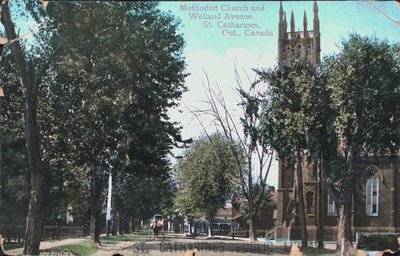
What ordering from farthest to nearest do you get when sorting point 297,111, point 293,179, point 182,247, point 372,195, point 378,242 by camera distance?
point 372,195 → point 293,179 → point 297,111 → point 378,242 → point 182,247

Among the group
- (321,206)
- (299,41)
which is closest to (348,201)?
(321,206)

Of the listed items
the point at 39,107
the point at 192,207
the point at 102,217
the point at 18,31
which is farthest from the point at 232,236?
the point at 18,31

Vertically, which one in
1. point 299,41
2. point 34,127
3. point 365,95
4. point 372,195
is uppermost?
point 299,41

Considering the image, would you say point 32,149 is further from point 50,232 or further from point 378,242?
point 378,242

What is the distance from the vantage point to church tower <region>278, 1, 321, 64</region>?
5.05m

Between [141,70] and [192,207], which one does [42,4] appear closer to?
[141,70]

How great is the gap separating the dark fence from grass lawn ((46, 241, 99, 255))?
0.45ft

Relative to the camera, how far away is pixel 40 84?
17.2ft

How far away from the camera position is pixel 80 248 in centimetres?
509

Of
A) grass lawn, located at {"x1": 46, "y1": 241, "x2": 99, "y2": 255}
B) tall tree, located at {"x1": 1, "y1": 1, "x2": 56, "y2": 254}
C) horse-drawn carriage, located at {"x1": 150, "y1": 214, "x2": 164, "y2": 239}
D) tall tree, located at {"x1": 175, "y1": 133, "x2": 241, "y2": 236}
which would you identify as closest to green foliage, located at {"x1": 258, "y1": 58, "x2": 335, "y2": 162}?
tall tree, located at {"x1": 175, "y1": 133, "x2": 241, "y2": 236}

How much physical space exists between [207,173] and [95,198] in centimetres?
101

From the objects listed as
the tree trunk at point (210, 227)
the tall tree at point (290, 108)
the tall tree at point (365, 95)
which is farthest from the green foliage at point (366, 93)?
the tree trunk at point (210, 227)

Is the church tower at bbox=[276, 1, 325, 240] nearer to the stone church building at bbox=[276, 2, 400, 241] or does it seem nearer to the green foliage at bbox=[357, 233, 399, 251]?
the stone church building at bbox=[276, 2, 400, 241]

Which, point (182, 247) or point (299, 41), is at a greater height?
point (299, 41)
